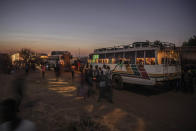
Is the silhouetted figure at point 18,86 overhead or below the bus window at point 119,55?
below

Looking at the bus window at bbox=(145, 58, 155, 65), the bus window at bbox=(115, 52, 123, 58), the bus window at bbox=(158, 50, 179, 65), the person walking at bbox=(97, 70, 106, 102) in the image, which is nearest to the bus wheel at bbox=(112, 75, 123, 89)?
the bus window at bbox=(115, 52, 123, 58)

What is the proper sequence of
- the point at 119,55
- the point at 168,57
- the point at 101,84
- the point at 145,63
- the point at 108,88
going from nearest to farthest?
1. the point at 101,84
2. the point at 108,88
3. the point at 168,57
4. the point at 145,63
5. the point at 119,55

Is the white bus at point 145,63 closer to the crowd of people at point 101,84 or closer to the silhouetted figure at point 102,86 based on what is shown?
the crowd of people at point 101,84

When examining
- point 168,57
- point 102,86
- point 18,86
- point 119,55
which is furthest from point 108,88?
point 18,86

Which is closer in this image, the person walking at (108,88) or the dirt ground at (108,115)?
the dirt ground at (108,115)

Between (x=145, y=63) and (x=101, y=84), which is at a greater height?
(x=145, y=63)

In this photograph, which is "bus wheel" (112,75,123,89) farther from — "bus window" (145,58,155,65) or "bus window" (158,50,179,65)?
"bus window" (158,50,179,65)

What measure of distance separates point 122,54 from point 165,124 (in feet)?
20.4

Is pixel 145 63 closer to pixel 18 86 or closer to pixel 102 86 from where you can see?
pixel 102 86

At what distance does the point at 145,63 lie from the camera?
833cm

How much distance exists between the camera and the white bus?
25.4ft

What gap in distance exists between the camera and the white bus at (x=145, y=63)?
774 centimetres

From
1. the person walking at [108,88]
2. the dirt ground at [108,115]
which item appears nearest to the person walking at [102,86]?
the person walking at [108,88]

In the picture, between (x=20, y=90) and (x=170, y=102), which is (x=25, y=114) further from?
(x=170, y=102)
